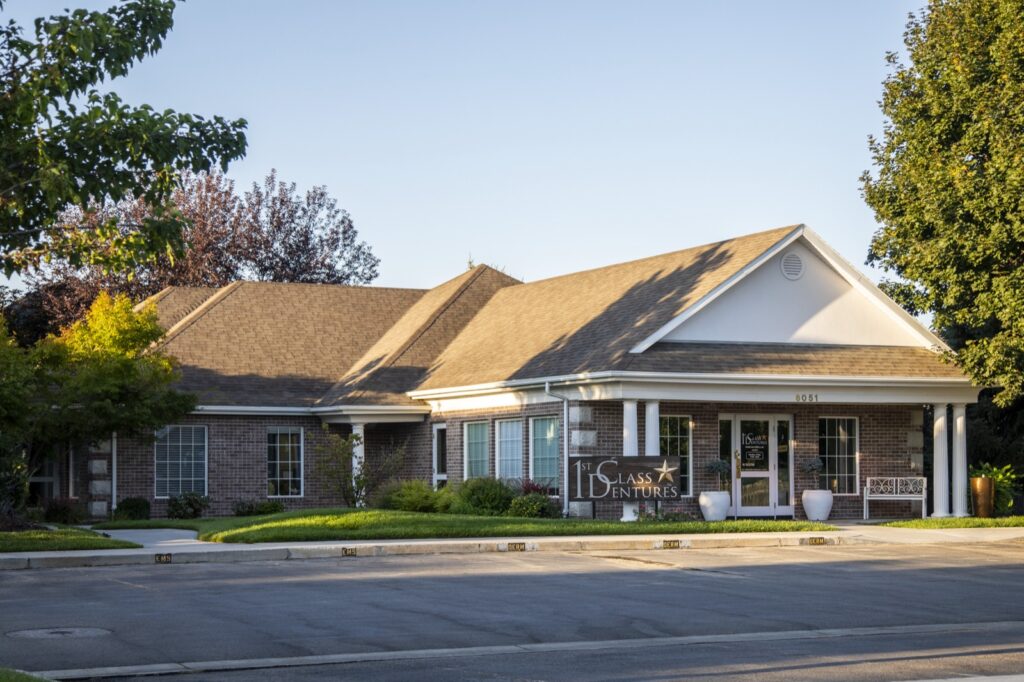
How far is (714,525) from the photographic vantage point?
25.8 metres

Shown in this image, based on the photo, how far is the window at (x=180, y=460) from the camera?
111 ft

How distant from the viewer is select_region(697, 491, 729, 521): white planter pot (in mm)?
29141

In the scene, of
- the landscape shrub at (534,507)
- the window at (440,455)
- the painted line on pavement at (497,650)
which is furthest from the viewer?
the window at (440,455)

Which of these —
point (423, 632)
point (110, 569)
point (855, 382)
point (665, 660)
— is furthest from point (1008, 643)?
point (855, 382)

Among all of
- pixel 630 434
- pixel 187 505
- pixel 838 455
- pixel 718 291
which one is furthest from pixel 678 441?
pixel 187 505

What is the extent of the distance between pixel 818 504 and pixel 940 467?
2914 millimetres

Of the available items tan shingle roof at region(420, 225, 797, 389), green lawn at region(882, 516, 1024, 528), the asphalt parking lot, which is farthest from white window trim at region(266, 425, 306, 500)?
green lawn at region(882, 516, 1024, 528)

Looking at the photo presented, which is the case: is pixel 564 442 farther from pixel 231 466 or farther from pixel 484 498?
pixel 231 466

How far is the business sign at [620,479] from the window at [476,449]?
5390 mm

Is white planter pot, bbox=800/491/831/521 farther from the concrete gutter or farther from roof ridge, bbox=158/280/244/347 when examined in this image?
roof ridge, bbox=158/280/244/347

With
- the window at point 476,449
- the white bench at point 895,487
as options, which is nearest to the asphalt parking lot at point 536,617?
the white bench at point 895,487

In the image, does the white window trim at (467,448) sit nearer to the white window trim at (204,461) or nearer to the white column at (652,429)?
the white column at (652,429)

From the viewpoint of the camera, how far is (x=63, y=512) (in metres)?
32.0

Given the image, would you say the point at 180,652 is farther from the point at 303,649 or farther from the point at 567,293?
the point at 567,293
